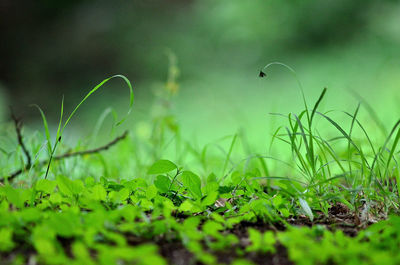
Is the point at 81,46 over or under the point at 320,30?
under

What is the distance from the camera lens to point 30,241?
101cm

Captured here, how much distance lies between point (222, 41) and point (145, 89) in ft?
6.38

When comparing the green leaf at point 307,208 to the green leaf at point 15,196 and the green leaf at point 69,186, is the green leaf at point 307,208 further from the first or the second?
the green leaf at point 15,196

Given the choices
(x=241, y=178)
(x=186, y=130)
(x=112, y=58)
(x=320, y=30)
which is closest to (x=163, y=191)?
(x=241, y=178)

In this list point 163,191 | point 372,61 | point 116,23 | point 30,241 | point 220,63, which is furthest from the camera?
point 116,23

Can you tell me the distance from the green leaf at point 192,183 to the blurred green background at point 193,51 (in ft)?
15.5

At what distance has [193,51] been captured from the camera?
861 cm

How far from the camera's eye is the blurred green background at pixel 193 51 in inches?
269

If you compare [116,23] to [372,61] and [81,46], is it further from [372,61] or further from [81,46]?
[372,61]

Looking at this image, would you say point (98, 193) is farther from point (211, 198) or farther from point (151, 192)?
point (211, 198)

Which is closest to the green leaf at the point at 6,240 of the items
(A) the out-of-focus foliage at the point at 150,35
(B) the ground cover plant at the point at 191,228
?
(B) the ground cover plant at the point at 191,228

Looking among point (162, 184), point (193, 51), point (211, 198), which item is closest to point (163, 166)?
point (162, 184)

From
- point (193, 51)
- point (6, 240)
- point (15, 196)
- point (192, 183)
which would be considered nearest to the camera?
point (6, 240)

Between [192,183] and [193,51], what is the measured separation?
7495 millimetres
